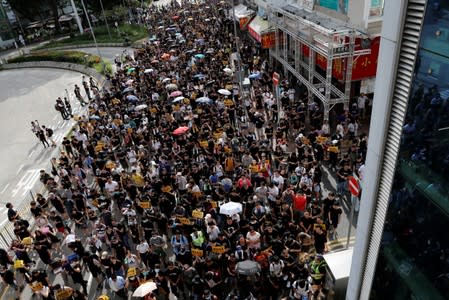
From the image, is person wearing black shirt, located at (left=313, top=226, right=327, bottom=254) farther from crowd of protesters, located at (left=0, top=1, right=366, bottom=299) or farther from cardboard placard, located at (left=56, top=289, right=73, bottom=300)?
cardboard placard, located at (left=56, top=289, right=73, bottom=300)

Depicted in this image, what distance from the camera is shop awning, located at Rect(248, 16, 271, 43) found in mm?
26706

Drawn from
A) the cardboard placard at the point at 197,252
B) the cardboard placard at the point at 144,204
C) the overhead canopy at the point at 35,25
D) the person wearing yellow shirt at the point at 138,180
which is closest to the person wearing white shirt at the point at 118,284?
the cardboard placard at the point at 197,252

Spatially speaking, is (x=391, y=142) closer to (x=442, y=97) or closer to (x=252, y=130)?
(x=442, y=97)

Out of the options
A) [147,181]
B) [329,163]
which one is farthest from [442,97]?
[147,181]

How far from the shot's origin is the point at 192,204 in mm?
13180

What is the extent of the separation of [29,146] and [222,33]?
23.3 meters

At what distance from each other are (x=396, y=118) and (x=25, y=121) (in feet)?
101

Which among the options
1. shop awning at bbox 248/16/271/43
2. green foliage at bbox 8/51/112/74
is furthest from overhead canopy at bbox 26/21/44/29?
shop awning at bbox 248/16/271/43

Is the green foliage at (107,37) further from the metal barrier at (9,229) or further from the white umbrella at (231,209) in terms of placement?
the white umbrella at (231,209)

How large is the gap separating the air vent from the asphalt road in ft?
53.5

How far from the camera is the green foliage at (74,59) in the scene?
4006cm

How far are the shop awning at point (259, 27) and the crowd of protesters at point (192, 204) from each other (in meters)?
4.83

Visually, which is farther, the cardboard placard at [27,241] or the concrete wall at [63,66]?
the concrete wall at [63,66]

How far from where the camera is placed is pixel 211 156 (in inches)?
617
